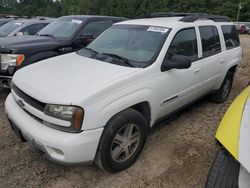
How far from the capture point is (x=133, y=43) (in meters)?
3.66

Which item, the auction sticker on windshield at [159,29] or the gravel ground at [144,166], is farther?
the auction sticker on windshield at [159,29]

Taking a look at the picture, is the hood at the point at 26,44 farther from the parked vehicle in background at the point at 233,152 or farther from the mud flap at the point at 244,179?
the mud flap at the point at 244,179

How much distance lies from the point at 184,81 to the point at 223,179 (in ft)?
6.24

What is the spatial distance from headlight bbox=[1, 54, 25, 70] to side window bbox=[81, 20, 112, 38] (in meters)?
1.72

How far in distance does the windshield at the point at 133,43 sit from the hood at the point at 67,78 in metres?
0.30

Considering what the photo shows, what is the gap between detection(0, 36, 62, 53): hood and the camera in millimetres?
4883

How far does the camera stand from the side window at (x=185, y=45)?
3.59 meters

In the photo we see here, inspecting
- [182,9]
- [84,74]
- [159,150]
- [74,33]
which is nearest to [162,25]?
[84,74]

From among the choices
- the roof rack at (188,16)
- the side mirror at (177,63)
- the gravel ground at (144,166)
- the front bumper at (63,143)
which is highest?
the roof rack at (188,16)

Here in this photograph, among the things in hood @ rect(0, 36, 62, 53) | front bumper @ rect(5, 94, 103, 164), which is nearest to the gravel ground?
front bumper @ rect(5, 94, 103, 164)

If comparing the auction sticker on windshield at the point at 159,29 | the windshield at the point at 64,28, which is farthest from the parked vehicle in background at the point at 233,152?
the windshield at the point at 64,28

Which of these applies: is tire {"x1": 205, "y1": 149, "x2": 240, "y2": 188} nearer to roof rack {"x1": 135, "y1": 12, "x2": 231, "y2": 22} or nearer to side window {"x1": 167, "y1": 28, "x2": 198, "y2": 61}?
side window {"x1": 167, "y1": 28, "x2": 198, "y2": 61}

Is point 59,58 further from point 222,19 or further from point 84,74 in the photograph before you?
point 222,19

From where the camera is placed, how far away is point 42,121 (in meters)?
2.71
